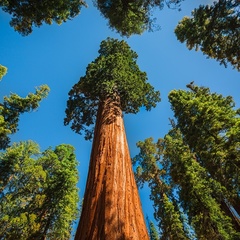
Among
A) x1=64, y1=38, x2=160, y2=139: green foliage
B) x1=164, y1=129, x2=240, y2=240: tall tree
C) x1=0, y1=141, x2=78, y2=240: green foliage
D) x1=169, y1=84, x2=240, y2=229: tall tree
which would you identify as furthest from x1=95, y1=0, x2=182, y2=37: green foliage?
x1=0, y1=141, x2=78, y2=240: green foliage

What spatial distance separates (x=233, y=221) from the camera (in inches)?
495

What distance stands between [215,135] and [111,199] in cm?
1062

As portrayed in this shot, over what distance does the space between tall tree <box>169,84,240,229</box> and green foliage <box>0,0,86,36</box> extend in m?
9.54

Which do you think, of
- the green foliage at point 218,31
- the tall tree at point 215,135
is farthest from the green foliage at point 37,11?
the tall tree at point 215,135

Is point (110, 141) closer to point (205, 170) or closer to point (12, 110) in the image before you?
point (205, 170)

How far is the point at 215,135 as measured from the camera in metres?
12.2

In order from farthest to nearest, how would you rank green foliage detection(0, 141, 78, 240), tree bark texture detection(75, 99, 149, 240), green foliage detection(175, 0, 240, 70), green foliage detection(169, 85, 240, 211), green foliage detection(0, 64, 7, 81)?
1. green foliage detection(0, 64, 7, 81)
2. green foliage detection(0, 141, 78, 240)
3. green foliage detection(169, 85, 240, 211)
4. green foliage detection(175, 0, 240, 70)
5. tree bark texture detection(75, 99, 149, 240)

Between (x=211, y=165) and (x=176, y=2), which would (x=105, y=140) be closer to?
(x=176, y=2)

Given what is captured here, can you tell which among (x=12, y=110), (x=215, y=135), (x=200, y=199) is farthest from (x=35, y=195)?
(x=215, y=135)

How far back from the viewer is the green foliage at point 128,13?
10.2 metres

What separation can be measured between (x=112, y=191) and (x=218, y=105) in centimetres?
1295

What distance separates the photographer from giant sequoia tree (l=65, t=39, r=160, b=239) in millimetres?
3038

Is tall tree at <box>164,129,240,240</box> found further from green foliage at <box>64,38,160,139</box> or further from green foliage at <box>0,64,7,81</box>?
green foliage at <box>0,64,7,81</box>

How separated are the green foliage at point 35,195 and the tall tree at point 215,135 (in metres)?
9.57
